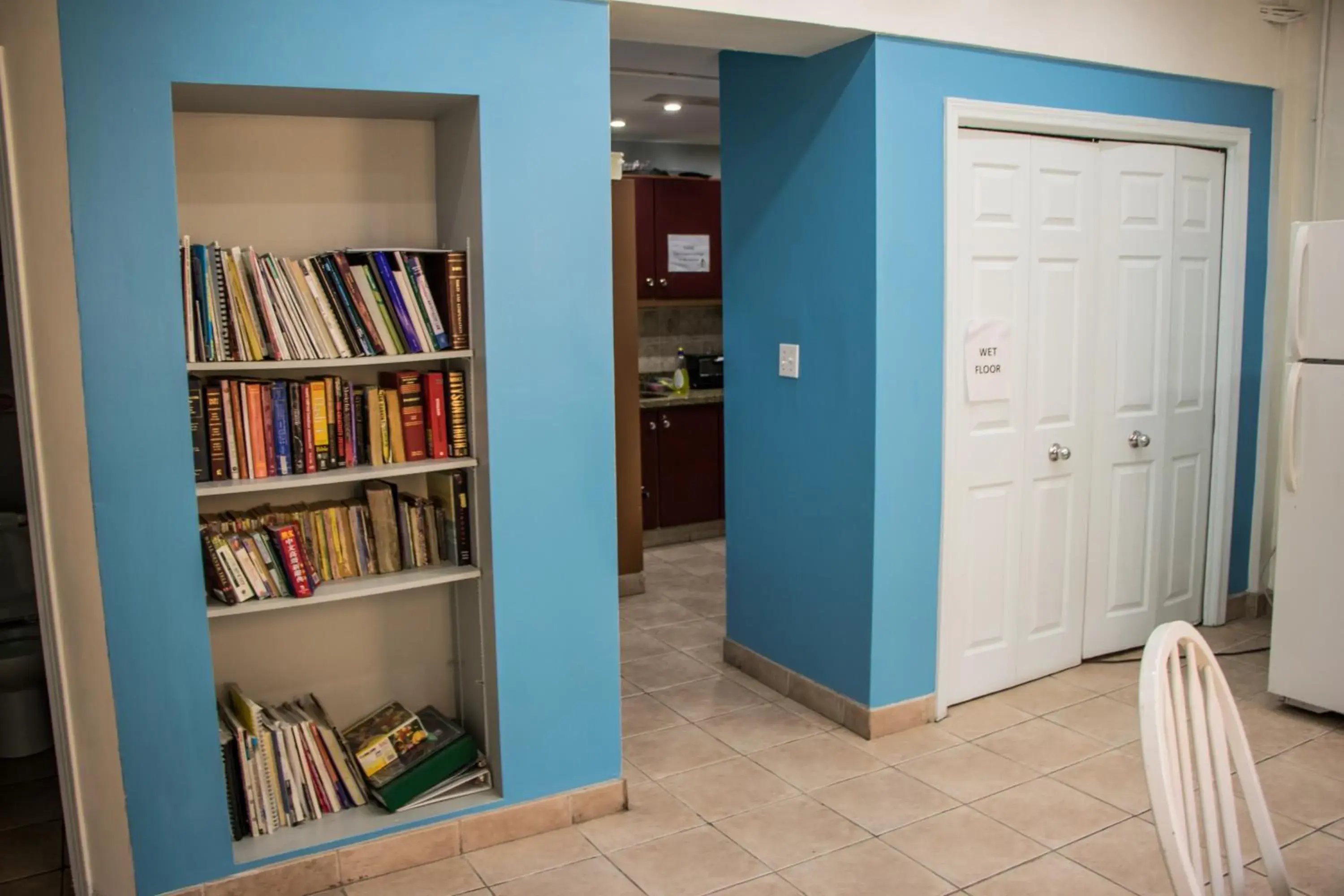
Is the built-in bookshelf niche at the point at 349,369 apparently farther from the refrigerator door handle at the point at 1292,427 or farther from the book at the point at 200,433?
the refrigerator door handle at the point at 1292,427

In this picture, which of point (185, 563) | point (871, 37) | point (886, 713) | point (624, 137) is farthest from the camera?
point (624, 137)

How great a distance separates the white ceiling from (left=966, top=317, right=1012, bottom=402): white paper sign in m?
1.42

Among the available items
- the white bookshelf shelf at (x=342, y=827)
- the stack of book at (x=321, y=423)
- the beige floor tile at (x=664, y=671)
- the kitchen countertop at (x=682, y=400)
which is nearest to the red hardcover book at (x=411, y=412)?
the stack of book at (x=321, y=423)

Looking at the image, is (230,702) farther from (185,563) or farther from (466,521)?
(466,521)

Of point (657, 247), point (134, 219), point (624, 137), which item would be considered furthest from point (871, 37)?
point (624, 137)

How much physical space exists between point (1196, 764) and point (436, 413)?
199cm

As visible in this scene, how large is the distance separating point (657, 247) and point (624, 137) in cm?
211

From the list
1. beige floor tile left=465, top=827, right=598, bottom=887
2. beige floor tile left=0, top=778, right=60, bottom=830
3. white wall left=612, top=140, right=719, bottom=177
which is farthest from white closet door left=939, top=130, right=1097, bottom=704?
white wall left=612, top=140, right=719, bottom=177

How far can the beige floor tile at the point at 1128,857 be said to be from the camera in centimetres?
270

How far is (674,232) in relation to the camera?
6.37 m

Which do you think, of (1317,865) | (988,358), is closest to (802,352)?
(988,358)

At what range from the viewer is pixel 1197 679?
1.69 m

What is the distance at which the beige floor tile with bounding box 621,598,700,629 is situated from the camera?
4.91m

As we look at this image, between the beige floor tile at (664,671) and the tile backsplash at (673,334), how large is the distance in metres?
2.82
